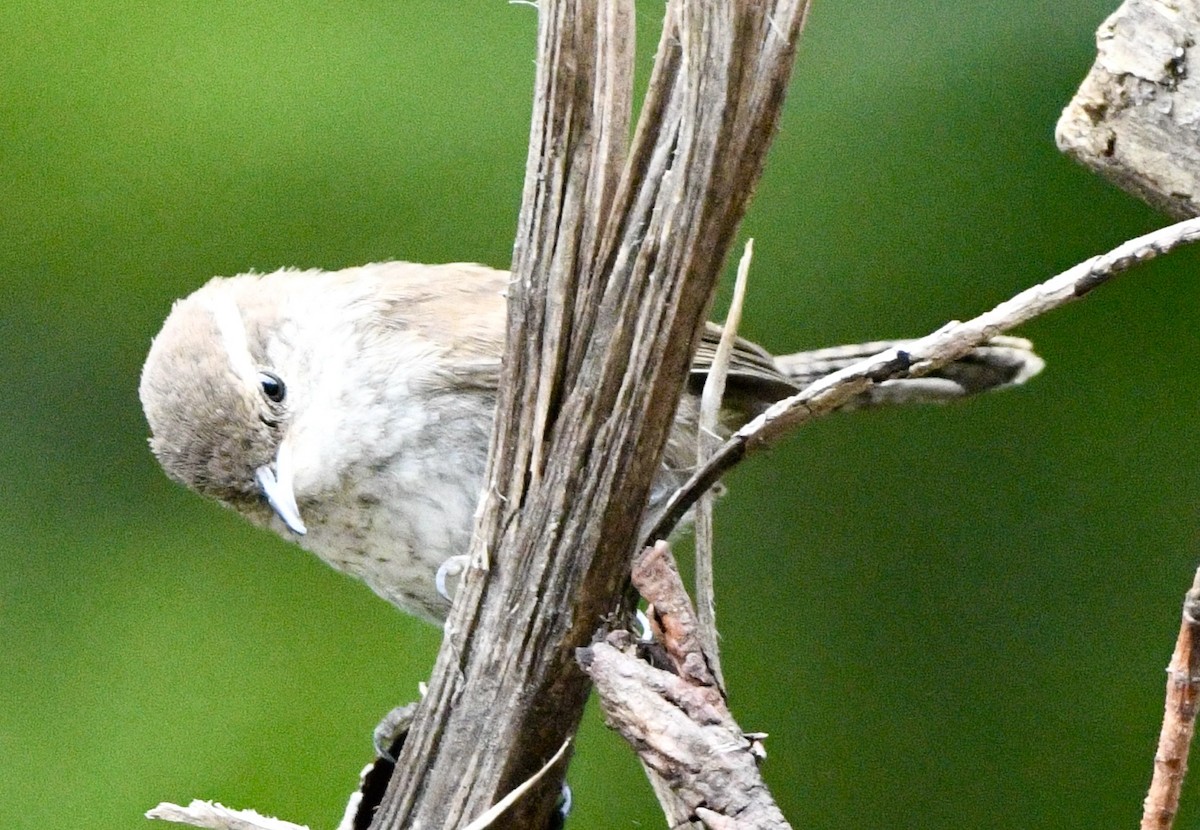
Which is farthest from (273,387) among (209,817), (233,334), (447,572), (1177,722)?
(1177,722)

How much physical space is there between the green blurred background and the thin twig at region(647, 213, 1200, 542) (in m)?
1.21

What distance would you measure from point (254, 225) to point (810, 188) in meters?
0.90

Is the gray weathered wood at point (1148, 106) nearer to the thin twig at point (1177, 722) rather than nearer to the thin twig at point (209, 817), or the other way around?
the thin twig at point (1177, 722)

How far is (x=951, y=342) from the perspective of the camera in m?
0.84

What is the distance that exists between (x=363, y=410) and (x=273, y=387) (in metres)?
0.12

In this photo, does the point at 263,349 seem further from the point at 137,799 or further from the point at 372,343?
the point at 137,799

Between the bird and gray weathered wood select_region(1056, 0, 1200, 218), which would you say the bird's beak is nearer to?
the bird

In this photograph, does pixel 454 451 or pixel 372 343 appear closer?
pixel 454 451

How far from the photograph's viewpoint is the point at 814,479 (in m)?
2.28

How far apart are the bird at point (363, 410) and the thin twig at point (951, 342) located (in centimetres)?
60

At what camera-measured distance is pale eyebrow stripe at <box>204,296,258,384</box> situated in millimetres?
1542

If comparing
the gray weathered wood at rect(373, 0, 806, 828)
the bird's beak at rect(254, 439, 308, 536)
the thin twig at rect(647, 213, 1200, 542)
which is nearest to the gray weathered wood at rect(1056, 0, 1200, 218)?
the thin twig at rect(647, 213, 1200, 542)

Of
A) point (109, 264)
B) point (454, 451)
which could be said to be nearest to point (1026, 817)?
point (454, 451)

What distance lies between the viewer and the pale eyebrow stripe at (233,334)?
154cm
